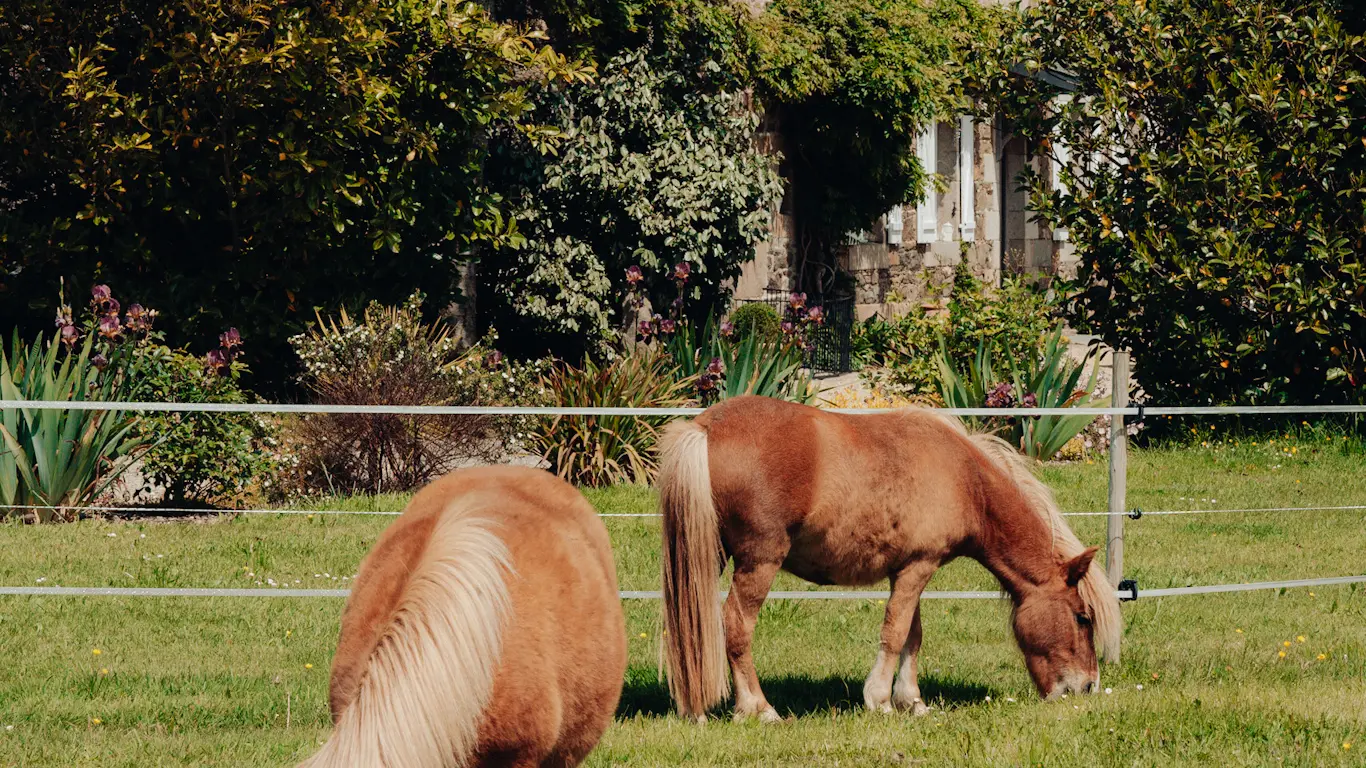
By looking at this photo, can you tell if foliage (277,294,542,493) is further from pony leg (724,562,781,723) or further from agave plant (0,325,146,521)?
pony leg (724,562,781,723)

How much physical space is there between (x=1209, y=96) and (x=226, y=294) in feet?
30.2

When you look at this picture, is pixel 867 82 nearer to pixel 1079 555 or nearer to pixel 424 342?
pixel 424 342

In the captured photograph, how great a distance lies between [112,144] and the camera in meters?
12.1

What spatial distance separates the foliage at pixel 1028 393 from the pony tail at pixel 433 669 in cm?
949

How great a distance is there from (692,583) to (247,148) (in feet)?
27.5

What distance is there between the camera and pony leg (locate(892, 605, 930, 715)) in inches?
260

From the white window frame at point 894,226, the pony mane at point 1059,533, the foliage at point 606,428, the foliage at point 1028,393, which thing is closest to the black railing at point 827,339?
the white window frame at point 894,226

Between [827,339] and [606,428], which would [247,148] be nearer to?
[606,428]

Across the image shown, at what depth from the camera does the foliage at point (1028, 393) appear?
13070mm

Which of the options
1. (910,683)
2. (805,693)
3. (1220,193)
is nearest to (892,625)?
Result: (910,683)

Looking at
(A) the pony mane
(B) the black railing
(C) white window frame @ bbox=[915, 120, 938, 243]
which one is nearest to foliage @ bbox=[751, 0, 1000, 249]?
(C) white window frame @ bbox=[915, 120, 938, 243]

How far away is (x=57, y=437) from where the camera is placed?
1027 centimetres

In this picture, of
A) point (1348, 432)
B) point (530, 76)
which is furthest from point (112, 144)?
point (1348, 432)

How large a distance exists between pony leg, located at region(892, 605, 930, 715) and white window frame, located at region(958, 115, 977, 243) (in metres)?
18.5
